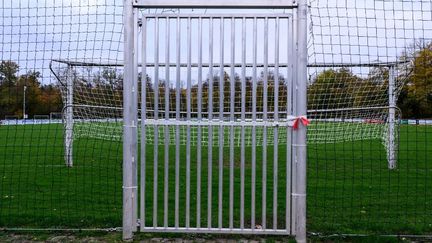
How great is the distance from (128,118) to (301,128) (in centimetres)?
186

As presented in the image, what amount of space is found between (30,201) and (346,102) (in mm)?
9342

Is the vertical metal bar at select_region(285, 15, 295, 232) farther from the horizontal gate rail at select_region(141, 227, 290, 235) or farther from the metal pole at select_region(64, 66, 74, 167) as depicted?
the metal pole at select_region(64, 66, 74, 167)

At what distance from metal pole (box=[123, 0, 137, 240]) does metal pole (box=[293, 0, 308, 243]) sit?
178 centimetres

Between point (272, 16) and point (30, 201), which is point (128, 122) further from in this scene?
point (30, 201)

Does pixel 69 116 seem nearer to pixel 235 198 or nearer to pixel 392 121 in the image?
pixel 235 198

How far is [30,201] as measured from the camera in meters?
8.42

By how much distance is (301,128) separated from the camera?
581cm

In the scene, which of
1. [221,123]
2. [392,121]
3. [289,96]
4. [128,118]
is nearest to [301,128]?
[289,96]

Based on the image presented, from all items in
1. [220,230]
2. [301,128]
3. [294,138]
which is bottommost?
[220,230]

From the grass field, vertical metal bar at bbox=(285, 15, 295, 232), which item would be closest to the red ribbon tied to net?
vertical metal bar at bbox=(285, 15, 295, 232)

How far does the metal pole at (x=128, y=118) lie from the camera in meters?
5.92

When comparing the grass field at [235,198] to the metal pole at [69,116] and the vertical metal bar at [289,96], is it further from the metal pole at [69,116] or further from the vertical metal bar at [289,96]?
the vertical metal bar at [289,96]

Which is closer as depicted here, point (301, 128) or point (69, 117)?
point (301, 128)

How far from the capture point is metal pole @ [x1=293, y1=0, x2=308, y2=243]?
19.0 ft
